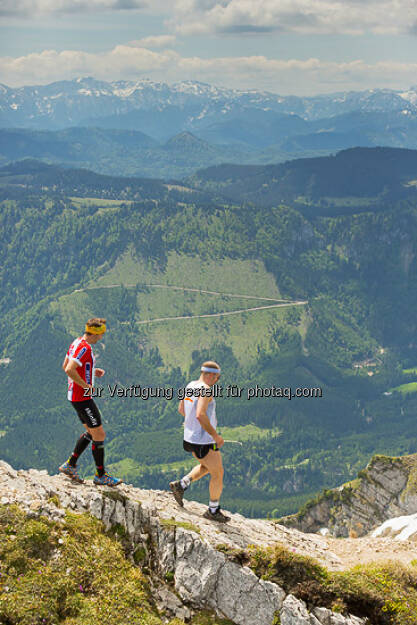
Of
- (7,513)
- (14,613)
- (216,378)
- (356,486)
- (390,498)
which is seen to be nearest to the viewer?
(14,613)

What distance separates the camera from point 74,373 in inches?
856

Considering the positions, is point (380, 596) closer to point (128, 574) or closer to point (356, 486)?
point (128, 574)

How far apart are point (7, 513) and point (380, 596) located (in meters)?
12.3

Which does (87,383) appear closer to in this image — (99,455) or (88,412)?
(88,412)

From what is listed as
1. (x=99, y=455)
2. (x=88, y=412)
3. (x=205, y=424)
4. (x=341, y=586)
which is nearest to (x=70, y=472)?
(x=99, y=455)

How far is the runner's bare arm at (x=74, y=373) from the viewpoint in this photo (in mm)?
21719

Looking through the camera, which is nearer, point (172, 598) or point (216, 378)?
point (172, 598)

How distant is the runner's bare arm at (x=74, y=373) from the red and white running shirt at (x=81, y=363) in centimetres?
17

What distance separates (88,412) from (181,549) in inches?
239

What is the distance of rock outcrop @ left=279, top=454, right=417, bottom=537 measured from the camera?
64.9m

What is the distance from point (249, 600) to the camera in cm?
1903

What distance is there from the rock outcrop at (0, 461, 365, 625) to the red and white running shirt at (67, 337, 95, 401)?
344cm

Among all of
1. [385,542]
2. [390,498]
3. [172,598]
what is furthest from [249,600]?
[390,498]

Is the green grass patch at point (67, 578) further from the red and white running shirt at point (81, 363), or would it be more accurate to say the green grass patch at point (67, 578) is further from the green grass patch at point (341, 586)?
the red and white running shirt at point (81, 363)
